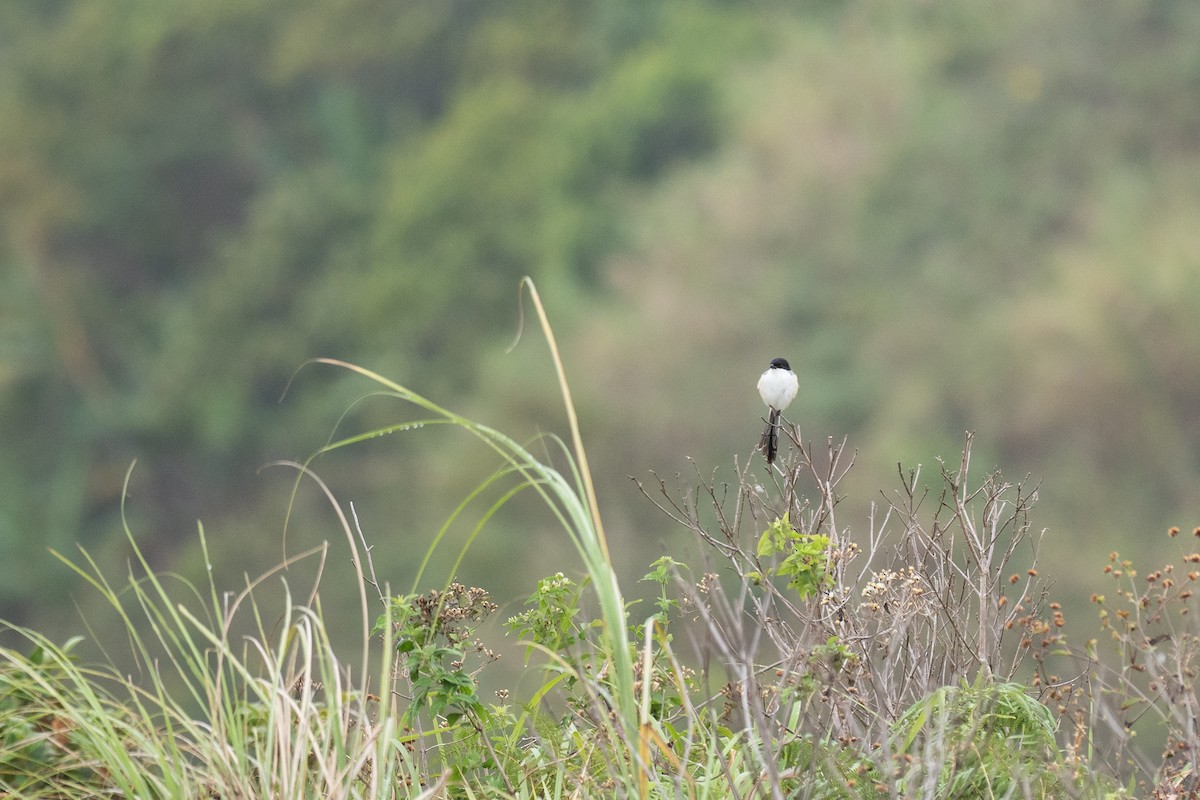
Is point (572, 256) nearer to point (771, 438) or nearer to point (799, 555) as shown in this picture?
point (771, 438)

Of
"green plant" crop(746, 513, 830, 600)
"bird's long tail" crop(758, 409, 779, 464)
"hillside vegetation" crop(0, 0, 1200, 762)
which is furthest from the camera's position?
"hillside vegetation" crop(0, 0, 1200, 762)

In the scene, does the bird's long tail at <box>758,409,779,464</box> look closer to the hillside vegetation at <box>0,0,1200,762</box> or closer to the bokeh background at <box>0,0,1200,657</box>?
the bokeh background at <box>0,0,1200,657</box>

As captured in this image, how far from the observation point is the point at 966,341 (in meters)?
20.6

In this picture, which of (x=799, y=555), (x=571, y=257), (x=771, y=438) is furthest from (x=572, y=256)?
(x=799, y=555)

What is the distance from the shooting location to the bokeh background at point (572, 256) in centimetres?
1934

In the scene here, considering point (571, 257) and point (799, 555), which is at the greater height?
point (571, 257)

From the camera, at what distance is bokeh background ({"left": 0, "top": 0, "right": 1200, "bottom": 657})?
1934 centimetres

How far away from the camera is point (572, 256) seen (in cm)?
2606

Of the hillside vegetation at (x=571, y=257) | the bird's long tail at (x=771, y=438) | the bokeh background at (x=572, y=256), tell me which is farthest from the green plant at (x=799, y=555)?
the hillside vegetation at (x=571, y=257)

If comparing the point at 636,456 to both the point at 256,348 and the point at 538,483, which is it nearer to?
the point at 256,348

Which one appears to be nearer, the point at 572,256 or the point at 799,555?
the point at 799,555

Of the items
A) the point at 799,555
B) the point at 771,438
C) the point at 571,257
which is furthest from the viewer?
the point at 571,257

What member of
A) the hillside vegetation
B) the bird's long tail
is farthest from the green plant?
the hillside vegetation

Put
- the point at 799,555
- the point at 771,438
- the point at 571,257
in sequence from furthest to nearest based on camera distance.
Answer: the point at 571,257 < the point at 771,438 < the point at 799,555
